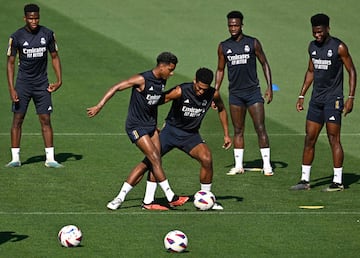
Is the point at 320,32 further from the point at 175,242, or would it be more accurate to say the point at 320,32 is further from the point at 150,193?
the point at 175,242

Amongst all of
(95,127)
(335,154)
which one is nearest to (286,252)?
(335,154)

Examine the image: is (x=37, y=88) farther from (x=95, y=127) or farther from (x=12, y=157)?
(x=95, y=127)

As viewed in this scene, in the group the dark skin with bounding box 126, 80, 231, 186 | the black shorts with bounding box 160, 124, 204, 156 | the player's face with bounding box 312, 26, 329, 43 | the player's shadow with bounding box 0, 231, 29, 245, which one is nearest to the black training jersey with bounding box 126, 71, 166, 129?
the dark skin with bounding box 126, 80, 231, 186

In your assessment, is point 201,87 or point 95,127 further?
point 95,127

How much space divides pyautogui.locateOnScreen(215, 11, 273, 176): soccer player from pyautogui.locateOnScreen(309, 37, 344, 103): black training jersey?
69.9 inches

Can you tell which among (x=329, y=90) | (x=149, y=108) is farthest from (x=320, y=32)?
(x=149, y=108)

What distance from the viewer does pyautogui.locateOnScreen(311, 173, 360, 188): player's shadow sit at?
22683 mm

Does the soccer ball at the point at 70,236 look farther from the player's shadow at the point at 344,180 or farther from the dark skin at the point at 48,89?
the dark skin at the point at 48,89

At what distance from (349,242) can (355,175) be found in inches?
239

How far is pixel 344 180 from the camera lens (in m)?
23.1

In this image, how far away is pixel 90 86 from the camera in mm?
33906

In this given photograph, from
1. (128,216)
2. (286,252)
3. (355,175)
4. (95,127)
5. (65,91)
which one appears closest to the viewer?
(286,252)

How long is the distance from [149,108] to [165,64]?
0.81 meters

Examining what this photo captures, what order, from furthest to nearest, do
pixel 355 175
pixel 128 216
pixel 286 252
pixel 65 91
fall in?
pixel 65 91 < pixel 355 175 < pixel 128 216 < pixel 286 252
